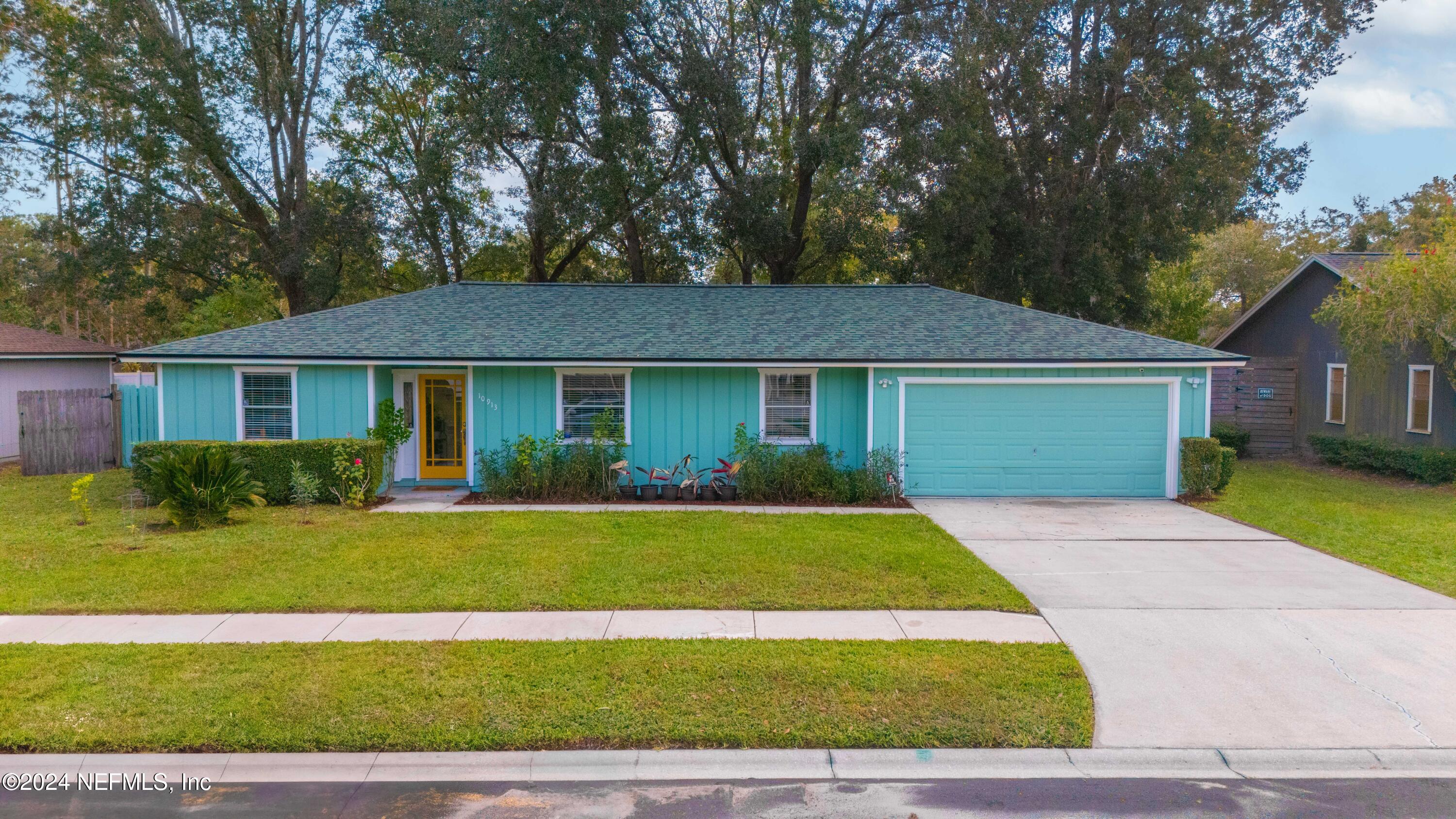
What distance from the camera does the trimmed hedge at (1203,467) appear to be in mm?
13352

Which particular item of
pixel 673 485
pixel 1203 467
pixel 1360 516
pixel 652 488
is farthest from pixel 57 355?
pixel 1360 516

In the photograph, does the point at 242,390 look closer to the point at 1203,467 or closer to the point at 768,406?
the point at 768,406

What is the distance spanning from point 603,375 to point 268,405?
19.0 feet

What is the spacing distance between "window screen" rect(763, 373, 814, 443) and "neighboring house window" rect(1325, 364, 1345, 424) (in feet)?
46.3

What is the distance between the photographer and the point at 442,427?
14672 mm

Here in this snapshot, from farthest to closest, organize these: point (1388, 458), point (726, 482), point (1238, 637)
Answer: point (1388, 458), point (726, 482), point (1238, 637)

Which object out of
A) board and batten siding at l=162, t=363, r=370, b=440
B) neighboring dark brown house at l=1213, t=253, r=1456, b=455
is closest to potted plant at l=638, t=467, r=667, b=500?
board and batten siding at l=162, t=363, r=370, b=440

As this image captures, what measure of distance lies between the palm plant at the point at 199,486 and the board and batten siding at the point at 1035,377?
9592 mm

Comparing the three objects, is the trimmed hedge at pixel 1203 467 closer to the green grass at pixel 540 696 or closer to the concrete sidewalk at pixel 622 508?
the concrete sidewalk at pixel 622 508

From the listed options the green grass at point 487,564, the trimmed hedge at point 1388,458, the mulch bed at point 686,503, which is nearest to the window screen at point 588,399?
the mulch bed at point 686,503

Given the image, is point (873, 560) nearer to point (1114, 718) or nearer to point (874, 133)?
point (1114, 718)

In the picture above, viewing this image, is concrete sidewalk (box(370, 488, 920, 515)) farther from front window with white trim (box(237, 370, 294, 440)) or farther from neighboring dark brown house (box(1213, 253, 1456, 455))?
neighboring dark brown house (box(1213, 253, 1456, 455))

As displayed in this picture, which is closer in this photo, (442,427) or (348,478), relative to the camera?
(348,478)
